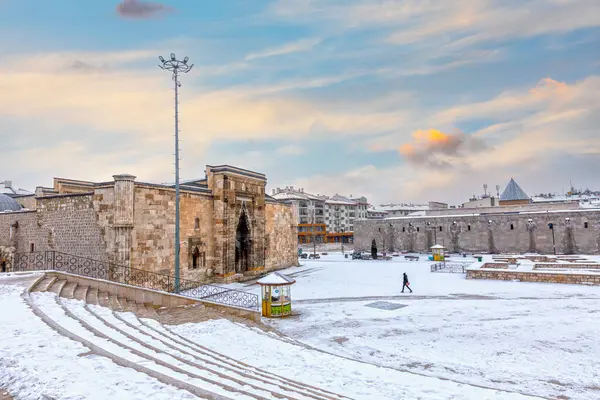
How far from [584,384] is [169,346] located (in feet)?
31.8

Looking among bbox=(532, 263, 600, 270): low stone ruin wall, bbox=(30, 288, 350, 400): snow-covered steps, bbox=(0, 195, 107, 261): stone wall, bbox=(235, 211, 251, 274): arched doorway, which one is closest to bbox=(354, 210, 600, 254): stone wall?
bbox=(532, 263, 600, 270): low stone ruin wall

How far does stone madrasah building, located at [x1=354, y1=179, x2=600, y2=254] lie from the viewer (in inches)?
1722

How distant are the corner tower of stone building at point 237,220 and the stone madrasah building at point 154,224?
0.22 ft

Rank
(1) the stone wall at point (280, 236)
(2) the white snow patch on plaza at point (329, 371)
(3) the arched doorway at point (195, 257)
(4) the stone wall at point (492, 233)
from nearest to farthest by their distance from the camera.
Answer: (2) the white snow patch on plaza at point (329, 371), (3) the arched doorway at point (195, 257), (1) the stone wall at point (280, 236), (4) the stone wall at point (492, 233)

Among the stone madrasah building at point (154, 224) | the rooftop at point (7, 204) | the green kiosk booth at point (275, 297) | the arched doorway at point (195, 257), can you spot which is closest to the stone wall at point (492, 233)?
the stone madrasah building at point (154, 224)

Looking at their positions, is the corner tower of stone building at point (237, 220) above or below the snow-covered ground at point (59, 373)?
above

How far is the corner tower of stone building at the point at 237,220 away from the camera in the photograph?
24.5m

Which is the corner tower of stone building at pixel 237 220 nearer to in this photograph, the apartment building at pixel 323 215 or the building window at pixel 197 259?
the building window at pixel 197 259

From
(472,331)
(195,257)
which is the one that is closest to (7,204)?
(195,257)

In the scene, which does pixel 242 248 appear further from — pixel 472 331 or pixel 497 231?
pixel 497 231

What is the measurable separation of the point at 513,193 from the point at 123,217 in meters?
67.1

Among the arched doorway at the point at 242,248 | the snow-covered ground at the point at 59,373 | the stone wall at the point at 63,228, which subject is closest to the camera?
the snow-covered ground at the point at 59,373

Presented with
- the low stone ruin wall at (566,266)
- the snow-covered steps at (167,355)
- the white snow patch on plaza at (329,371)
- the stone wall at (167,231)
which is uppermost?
the stone wall at (167,231)

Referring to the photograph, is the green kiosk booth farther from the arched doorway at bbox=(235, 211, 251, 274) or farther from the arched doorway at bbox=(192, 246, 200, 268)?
the arched doorway at bbox=(235, 211, 251, 274)
